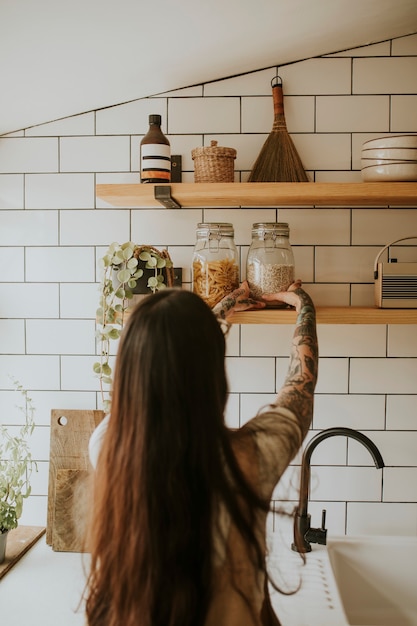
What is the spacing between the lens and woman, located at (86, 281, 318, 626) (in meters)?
0.82

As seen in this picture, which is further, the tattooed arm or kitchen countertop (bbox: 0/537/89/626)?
kitchen countertop (bbox: 0/537/89/626)

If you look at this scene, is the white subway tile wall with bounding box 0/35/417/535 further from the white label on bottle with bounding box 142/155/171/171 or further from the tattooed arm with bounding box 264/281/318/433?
the tattooed arm with bounding box 264/281/318/433

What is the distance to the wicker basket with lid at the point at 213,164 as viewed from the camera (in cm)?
151

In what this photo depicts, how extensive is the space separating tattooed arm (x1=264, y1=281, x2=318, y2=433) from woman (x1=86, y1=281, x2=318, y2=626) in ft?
0.38

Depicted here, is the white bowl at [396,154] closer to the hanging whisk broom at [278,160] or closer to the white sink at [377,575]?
the hanging whisk broom at [278,160]

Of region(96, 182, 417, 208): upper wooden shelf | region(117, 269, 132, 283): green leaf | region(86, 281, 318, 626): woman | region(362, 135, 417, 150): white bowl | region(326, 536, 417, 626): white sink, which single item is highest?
region(362, 135, 417, 150): white bowl

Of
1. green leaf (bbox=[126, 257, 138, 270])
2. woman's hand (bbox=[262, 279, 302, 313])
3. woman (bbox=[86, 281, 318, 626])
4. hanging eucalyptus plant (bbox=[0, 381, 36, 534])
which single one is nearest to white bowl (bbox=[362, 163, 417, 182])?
woman's hand (bbox=[262, 279, 302, 313])

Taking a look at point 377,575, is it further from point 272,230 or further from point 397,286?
point 272,230

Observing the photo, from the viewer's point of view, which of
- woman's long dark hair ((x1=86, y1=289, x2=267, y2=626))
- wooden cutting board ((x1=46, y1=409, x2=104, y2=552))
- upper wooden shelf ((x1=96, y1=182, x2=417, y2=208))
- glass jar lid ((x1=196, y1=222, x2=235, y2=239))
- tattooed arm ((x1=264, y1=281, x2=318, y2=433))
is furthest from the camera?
wooden cutting board ((x1=46, y1=409, x2=104, y2=552))

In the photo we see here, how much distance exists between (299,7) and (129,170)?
26.8 inches

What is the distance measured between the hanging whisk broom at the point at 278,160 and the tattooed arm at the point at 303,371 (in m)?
0.40

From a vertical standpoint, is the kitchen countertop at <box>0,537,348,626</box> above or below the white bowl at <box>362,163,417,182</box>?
below

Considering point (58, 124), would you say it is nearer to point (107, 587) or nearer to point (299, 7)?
point (299, 7)

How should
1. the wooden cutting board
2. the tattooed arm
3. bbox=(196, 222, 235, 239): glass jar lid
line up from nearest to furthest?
the tattooed arm, bbox=(196, 222, 235, 239): glass jar lid, the wooden cutting board
